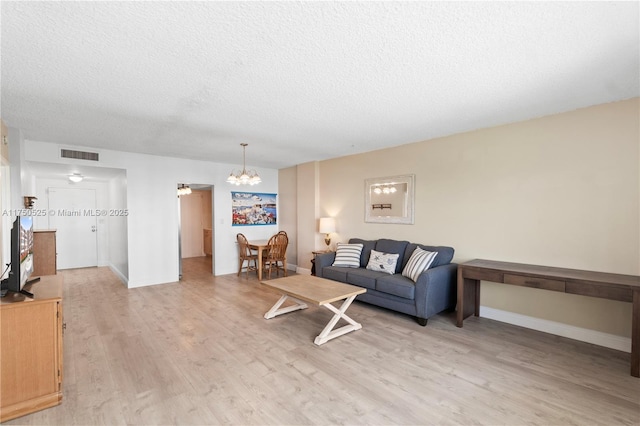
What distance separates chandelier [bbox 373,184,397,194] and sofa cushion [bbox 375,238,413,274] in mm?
785

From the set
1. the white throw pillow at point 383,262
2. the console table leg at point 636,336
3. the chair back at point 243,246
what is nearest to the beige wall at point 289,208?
the chair back at point 243,246

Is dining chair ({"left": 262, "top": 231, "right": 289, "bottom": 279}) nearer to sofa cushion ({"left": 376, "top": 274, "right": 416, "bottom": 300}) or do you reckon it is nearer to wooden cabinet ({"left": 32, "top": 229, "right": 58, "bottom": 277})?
sofa cushion ({"left": 376, "top": 274, "right": 416, "bottom": 300})

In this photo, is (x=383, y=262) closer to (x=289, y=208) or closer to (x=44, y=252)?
(x=289, y=208)

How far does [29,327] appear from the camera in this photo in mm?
1989

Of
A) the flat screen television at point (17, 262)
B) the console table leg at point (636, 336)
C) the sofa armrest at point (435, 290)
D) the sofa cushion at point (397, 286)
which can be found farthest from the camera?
the sofa cushion at point (397, 286)

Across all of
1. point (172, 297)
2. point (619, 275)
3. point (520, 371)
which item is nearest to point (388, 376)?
point (520, 371)

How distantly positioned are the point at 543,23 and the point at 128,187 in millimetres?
5762

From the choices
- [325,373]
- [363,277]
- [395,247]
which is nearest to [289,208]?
[395,247]

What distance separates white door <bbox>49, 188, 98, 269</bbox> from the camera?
660 cm

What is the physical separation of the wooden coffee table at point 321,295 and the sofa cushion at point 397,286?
0.46 m

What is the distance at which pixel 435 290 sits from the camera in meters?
3.45

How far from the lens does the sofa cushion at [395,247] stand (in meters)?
4.27

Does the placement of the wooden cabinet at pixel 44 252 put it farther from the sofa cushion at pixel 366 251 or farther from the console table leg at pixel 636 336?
the console table leg at pixel 636 336

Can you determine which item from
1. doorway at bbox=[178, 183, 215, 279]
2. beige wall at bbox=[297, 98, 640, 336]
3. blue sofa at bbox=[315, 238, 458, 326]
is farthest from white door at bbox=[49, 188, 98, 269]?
beige wall at bbox=[297, 98, 640, 336]
